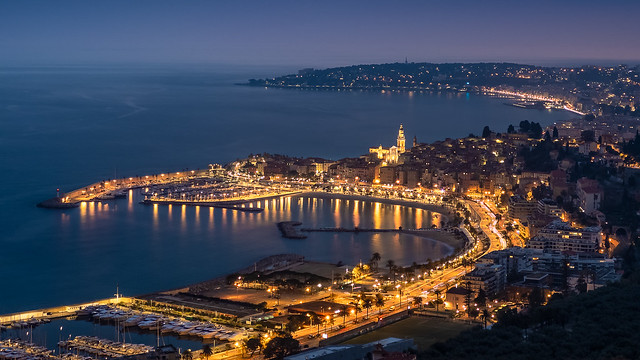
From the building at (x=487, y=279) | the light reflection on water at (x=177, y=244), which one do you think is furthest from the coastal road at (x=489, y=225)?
the building at (x=487, y=279)

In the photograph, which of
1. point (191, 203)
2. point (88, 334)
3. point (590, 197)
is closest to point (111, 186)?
point (191, 203)

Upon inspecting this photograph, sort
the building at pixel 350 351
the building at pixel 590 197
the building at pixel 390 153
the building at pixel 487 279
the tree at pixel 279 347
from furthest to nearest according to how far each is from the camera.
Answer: the building at pixel 390 153 < the building at pixel 590 197 < the building at pixel 487 279 < the tree at pixel 279 347 < the building at pixel 350 351

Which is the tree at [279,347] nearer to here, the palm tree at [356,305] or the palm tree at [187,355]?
the palm tree at [187,355]

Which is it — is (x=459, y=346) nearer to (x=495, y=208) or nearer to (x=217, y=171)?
(x=495, y=208)

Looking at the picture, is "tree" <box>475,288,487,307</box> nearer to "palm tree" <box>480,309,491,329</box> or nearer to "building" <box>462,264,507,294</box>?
"palm tree" <box>480,309,491,329</box>

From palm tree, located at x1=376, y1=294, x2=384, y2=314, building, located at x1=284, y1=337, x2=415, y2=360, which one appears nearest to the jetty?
palm tree, located at x1=376, y1=294, x2=384, y2=314
